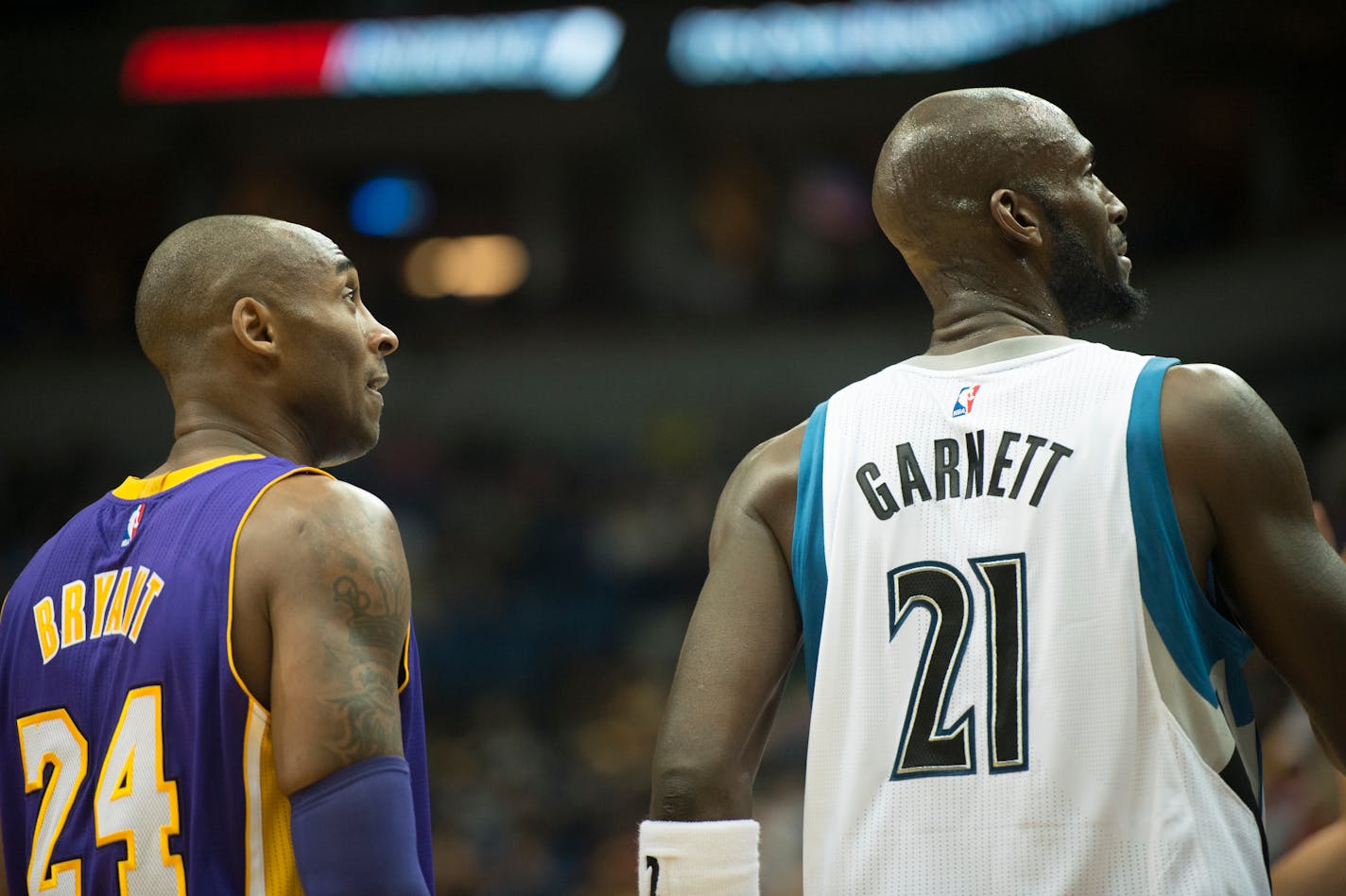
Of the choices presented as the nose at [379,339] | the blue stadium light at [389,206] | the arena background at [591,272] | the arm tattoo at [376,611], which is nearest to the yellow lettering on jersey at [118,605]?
the arm tattoo at [376,611]

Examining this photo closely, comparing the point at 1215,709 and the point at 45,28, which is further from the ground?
the point at 45,28

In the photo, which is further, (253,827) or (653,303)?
(653,303)

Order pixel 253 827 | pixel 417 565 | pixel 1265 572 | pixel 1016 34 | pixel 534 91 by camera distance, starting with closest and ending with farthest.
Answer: pixel 1265 572 → pixel 253 827 → pixel 417 565 → pixel 1016 34 → pixel 534 91

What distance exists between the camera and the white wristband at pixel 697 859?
228cm

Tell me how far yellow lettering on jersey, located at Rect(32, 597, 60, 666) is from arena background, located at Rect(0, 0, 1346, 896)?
8.42 metres

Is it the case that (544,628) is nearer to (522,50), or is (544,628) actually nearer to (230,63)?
(522,50)

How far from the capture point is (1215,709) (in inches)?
84.6

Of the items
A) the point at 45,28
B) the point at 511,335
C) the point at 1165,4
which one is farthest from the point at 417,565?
the point at 1165,4

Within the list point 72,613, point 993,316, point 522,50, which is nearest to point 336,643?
point 72,613

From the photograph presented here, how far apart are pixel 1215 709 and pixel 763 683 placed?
68 centimetres

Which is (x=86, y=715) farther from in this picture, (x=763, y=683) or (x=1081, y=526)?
(x=1081, y=526)

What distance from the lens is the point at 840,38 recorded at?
14.3 meters

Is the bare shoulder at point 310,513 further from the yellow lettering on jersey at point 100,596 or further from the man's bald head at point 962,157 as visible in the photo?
the man's bald head at point 962,157

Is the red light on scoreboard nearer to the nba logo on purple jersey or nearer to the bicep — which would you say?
the nba logo on purple jersey
